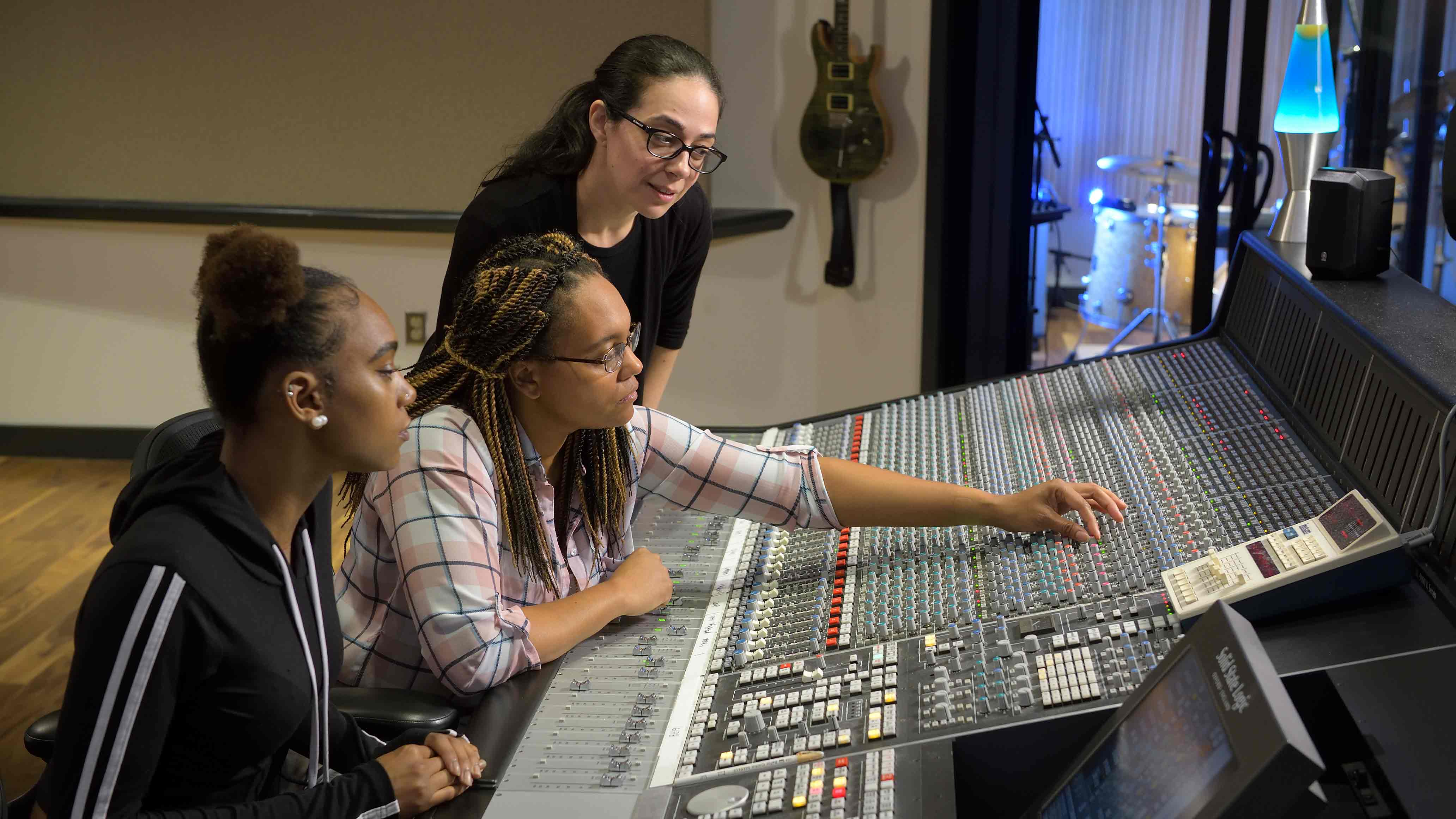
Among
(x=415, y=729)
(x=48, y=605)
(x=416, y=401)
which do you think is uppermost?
(x=416, y=401)

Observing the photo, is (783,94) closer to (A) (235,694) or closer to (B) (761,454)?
(B) (761,454)

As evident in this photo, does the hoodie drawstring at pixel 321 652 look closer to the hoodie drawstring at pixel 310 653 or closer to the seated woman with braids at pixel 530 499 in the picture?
the hoodie drawstring at pixel 310 653

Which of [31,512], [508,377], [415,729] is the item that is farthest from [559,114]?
[31,512]

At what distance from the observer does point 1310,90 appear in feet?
6.89

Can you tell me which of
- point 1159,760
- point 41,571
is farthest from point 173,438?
point 41,571

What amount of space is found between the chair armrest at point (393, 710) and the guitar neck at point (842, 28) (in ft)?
8.67

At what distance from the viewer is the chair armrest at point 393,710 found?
1.27 meters

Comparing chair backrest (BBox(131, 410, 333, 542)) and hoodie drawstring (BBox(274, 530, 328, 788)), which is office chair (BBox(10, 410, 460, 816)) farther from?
chair backrest (BBox(131, 410, 333, 542))

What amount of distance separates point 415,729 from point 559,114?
113 centimetres

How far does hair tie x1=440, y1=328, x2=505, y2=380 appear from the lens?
1431 millimetres

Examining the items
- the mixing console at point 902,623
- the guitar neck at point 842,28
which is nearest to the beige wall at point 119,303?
the guitar neck at point 842,28

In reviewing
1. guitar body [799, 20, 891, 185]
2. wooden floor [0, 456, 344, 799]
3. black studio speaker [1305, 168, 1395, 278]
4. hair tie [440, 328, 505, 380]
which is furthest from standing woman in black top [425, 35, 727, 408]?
guitar body [799, 20, 891, 185]

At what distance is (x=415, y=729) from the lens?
125 cm

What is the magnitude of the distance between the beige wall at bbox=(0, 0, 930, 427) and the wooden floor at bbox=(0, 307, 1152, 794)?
9.4 inches
